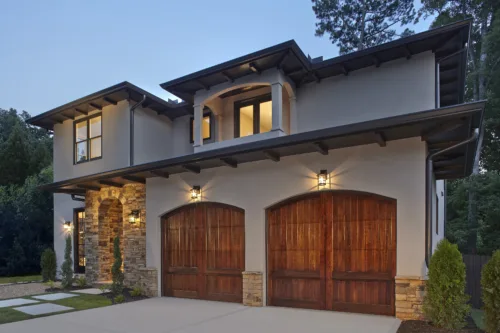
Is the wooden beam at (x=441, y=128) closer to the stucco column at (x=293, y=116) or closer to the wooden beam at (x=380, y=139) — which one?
the wooden beam at (x=380, y=139)

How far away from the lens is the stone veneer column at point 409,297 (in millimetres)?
6402

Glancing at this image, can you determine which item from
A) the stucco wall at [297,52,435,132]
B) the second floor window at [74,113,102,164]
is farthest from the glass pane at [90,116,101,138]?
the stucco wall at [297,52,435,132]

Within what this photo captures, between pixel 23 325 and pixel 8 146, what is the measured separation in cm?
1771

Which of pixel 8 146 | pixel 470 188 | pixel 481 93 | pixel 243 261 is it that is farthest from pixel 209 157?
pixel 8 146

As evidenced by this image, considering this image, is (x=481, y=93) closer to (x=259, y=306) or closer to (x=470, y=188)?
(x=470, y=188)

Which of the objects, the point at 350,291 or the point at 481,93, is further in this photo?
the point at 481,93

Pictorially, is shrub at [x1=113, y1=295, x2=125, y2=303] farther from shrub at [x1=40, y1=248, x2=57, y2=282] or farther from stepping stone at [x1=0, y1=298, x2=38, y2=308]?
shrub at [x1=40, y1=248, x2=57, y2=282]

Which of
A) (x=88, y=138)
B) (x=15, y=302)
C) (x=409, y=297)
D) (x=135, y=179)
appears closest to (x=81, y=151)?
(x=88, y=138)

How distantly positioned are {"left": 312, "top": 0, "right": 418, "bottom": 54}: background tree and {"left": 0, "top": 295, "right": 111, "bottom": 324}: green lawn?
19.6 metres

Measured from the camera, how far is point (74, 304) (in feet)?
29.0

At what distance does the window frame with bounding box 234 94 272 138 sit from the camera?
1074cm

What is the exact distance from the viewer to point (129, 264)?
10586mm

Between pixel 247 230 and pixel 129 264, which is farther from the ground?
pixel 247 230

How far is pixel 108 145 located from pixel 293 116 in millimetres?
6613
